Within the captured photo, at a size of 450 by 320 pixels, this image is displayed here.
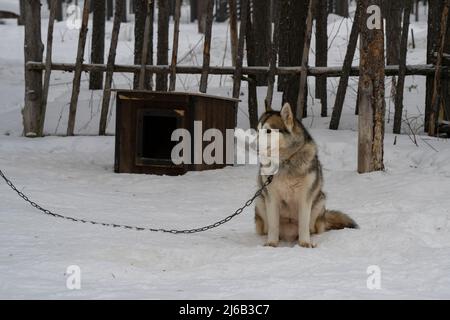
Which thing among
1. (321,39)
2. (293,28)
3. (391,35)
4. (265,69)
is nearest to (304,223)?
(265,69)

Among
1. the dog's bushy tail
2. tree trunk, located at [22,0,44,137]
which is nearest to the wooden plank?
tree trunk, located at [22,0,44,137]

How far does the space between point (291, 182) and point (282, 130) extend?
1.32ft

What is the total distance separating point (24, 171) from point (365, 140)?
4.20 metres

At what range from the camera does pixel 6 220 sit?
5.84m

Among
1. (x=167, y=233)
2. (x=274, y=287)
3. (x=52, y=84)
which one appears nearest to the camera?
(x=274, y=287)


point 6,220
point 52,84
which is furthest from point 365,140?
point 52,84

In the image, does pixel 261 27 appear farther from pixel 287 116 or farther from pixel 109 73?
pixel 287 116

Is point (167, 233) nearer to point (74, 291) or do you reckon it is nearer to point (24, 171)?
point (74, 291)

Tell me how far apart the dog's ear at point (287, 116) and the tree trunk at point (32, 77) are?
6.86 m

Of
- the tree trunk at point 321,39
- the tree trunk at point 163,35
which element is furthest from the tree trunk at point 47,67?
the tree trunk at point 321,39

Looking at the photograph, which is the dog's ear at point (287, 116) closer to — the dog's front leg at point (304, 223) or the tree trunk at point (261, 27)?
the dog's front leg at point (304, 223)

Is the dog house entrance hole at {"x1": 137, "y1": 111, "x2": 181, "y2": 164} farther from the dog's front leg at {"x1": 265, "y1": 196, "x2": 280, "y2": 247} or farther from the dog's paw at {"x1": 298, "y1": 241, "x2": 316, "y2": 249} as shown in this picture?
the dog's paw at {"x1": 298, "y1": 241, "x2": 316, "y2": 249}

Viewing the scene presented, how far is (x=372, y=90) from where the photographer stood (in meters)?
7.92

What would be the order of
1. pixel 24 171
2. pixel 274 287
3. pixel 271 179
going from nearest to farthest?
1. pixel 274 287
2. pixel 271 179
3. pixel 24 171
